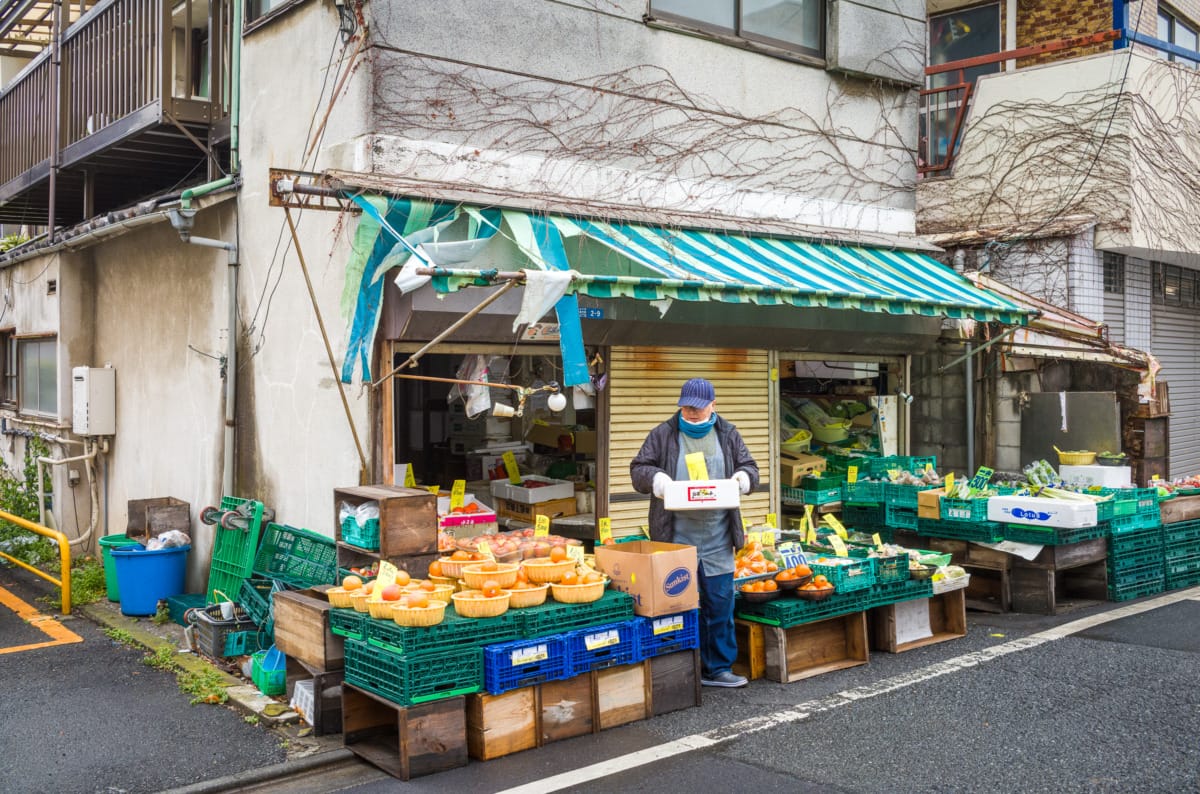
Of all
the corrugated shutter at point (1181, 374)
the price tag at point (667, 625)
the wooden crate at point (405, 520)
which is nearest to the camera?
the price tag at point (667, 625)

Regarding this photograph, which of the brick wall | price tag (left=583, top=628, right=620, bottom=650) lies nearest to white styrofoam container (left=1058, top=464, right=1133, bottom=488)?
price tag (left=583, top=628, right=620, bottom=650)

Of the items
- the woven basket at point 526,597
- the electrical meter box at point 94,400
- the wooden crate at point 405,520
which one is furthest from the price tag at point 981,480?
the electrical meter box at point 94,400

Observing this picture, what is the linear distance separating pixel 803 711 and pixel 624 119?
558cm

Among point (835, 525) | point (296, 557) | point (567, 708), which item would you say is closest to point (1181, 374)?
A: point (835, 525)

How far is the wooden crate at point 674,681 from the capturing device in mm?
6516

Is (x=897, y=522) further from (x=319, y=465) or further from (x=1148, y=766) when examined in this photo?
(x=319, y=465)

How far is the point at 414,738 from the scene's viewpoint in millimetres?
5516

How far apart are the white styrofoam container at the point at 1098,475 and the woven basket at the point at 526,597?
694cm

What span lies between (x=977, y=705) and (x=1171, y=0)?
45.7ft

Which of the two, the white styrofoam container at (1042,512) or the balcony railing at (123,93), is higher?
the balcony railing at (123,93)

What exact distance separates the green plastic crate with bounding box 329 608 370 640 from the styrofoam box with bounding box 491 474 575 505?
12.4 feet

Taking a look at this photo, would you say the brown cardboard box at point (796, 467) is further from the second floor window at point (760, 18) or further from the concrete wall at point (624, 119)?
the second floor window at point (760, 18)

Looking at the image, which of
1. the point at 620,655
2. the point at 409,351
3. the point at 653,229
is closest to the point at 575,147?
the point at 653,229

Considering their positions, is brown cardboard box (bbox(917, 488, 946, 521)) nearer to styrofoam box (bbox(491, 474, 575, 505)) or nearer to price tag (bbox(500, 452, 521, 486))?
styrofoam box (bbox(491, 474, 575, 505))
